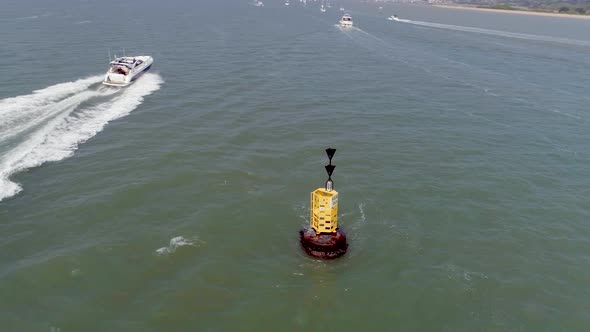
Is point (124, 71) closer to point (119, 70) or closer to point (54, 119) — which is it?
point (119, 70)

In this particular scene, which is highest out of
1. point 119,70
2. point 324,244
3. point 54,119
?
point 119,70

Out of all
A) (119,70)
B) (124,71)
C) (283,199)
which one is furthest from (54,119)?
(283,199)

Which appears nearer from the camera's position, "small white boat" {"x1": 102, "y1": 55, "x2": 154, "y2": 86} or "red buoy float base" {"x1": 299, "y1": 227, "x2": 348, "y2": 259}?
"red buoy float base" {"x1": 299, "y1": 227, "x2": 348, "y2": 259}

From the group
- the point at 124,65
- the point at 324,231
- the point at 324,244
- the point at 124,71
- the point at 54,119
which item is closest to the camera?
the point at 324,244

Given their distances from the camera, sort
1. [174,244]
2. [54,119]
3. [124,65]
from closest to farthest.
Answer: [174,244], [54,119], [124,65]

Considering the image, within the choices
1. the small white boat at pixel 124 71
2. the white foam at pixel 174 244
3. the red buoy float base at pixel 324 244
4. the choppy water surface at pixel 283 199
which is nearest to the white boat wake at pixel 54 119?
the choppy water surface at pixel 283 199

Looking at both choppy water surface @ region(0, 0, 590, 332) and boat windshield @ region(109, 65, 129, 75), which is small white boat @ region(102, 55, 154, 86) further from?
choppy water surface @ region(0, 0, 590, 332)

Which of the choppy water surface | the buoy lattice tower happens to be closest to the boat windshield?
the choppy water surface
